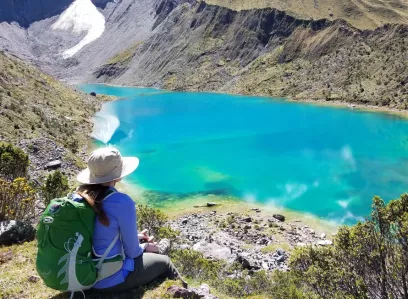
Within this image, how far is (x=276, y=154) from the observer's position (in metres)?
41.2

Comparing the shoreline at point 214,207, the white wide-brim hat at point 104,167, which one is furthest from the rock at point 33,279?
the shoreline at point 214,207

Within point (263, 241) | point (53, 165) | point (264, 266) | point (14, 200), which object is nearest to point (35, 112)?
point (53, 165)

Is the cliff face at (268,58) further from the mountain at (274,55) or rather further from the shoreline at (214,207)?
the shoreline at (214,207)

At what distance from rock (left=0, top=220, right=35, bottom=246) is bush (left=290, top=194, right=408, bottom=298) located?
7.45m

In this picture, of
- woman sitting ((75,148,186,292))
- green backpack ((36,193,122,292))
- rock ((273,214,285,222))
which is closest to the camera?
green backpack ((36,193,122,292))

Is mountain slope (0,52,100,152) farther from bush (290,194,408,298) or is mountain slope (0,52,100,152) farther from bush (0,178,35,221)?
bush (290,194,408,298)

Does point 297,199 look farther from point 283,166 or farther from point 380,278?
point 380,278

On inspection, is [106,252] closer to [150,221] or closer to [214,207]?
[150,221]

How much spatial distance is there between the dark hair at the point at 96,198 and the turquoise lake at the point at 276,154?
20.9m

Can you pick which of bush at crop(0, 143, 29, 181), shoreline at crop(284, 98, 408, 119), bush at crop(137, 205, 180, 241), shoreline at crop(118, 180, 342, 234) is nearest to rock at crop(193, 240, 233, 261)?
bush at crop(137, 205, 180, 241)

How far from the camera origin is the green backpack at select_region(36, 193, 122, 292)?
5.73 metres

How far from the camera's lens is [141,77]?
154 meters

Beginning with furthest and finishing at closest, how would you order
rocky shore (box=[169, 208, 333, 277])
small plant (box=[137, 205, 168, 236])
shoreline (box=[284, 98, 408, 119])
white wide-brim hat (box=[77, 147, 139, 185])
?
1. shoreline (box=[284, 98, 408, 119])
2. rocky shore (box=[169, 208, 333, 277])
3. small plant (box=[137, 205, 168, 236])
4. white wide-brim hat (box=[77, 147, 139, 185])

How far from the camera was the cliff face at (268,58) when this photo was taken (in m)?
79.7
